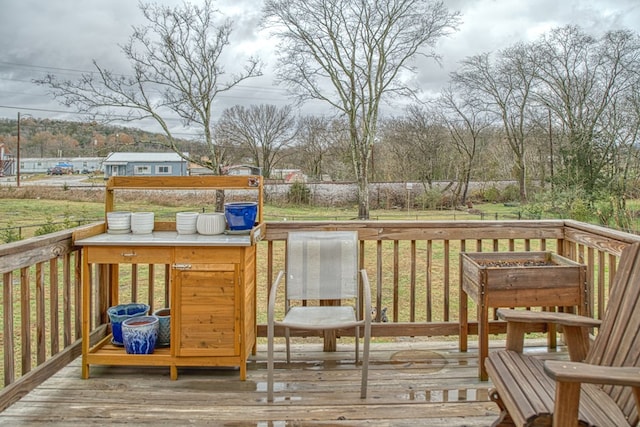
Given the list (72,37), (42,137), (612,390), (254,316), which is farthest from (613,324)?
(72,37)

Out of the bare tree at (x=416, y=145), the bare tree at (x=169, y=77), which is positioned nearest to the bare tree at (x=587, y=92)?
the bare tree at (x=416, y=145)

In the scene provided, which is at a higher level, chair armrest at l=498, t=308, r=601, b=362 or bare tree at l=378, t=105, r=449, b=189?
bare tree at l=378, t=105, r=449, b=189

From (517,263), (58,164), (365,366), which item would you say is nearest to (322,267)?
(365,366)

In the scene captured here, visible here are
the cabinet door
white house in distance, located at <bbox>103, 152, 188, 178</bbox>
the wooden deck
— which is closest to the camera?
the wooden deck

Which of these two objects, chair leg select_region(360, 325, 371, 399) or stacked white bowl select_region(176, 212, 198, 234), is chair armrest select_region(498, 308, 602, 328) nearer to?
chair leg select_region(360, 325, 371, 399)

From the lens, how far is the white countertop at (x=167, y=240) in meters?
2.52

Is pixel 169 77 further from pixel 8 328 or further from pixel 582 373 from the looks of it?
pixel 582 373

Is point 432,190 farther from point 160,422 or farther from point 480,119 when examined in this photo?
point 160,422

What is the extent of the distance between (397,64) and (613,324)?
1305 cm

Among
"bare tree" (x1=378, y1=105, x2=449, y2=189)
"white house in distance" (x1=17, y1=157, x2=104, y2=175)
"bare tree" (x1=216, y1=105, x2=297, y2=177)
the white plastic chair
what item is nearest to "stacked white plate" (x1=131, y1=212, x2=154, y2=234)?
the white plastic chair

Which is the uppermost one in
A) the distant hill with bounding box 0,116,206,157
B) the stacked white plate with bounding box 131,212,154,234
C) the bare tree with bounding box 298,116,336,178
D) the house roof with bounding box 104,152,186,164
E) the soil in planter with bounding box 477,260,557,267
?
the bare tree with bounding box 298,116,336,178

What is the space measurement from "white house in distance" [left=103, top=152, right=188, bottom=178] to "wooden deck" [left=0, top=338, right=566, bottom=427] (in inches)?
184

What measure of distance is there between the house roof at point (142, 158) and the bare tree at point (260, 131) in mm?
3449

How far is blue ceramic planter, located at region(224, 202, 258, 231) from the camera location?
9.29 feet
